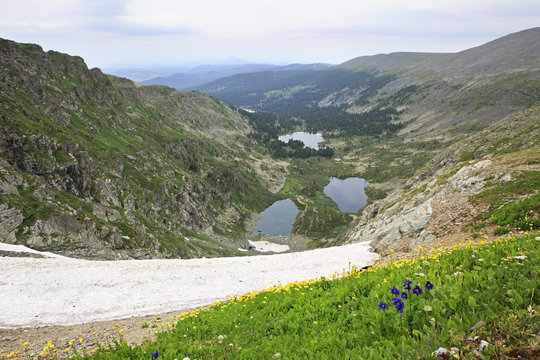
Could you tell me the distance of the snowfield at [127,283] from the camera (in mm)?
17109

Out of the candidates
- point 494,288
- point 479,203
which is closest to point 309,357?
point 494,288

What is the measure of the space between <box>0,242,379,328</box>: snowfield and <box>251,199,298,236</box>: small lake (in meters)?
108

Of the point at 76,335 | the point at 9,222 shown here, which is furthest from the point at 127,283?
the point at 9,222

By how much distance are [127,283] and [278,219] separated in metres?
132

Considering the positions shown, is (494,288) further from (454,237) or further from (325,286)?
(454,237)

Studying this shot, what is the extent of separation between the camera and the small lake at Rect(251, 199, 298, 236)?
451 feet

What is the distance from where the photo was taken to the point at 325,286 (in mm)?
12688

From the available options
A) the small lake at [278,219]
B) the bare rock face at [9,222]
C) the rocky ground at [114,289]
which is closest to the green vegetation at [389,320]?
the rocky ground at [114,289]

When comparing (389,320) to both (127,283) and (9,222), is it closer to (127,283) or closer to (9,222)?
(127,283)

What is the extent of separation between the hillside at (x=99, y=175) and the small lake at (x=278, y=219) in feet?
24.6

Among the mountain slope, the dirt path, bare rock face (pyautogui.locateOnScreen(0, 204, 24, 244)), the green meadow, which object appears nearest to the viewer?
the green meadow

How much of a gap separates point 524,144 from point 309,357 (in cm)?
7539

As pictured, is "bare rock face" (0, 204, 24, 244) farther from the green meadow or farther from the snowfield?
the green meadow

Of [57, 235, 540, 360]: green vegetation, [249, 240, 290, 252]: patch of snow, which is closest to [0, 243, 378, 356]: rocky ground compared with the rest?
[57, 235, 540, 360]: green vegetation
